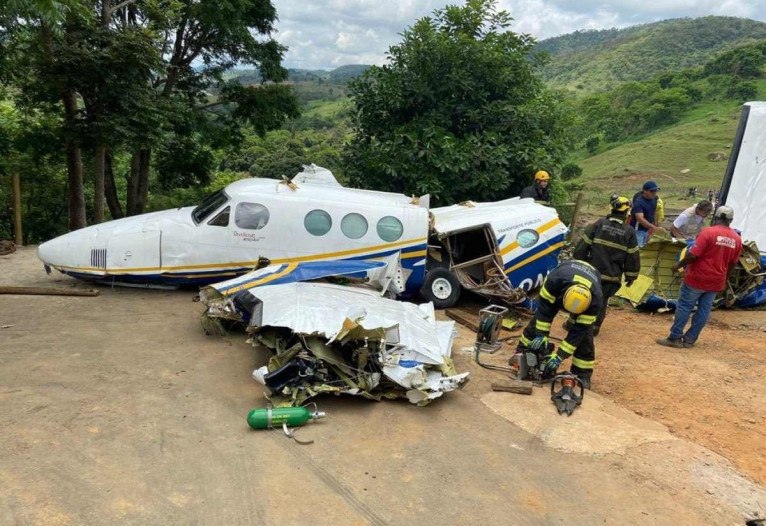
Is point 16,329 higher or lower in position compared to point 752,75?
lower

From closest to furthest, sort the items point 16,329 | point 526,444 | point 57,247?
point 526,444 < point 16,329 < point 57,247

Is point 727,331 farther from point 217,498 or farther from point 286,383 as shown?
point 217,498

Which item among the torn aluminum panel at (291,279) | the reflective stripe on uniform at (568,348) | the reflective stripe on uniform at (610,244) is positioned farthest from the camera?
the reflective stripe on uniform at (610,244)

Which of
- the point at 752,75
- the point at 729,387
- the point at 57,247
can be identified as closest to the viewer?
the point at 729,387

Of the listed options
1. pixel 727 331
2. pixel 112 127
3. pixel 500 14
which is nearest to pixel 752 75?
pixel 500 14

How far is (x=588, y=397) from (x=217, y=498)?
3964 millimetres

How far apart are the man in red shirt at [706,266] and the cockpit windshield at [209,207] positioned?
6886 mm

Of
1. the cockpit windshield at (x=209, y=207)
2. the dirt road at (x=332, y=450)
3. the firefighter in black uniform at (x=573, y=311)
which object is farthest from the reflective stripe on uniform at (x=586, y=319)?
the cockpit windshield at (x=209, y=207)

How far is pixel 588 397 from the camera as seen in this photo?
5.68 meters

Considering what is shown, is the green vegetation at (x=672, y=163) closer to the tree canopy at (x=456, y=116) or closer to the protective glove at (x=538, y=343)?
the tree canopy at (x=456, y=116)

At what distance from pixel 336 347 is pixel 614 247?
397 cm

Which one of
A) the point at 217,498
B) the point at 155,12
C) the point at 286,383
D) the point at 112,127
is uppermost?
the point at 155,12

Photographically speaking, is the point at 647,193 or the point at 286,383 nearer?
the point at 286,383

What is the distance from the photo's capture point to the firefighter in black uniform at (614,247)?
682cm
